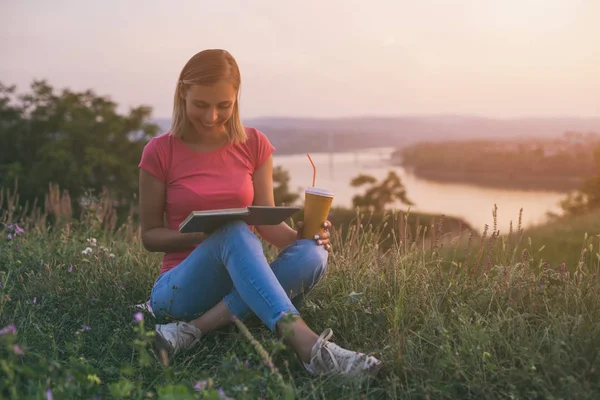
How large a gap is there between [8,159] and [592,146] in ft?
78.1

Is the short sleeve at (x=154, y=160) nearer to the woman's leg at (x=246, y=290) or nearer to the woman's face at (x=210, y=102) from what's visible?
the woman's face at (x=210, y=102)

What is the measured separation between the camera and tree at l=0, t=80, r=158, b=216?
878 inches

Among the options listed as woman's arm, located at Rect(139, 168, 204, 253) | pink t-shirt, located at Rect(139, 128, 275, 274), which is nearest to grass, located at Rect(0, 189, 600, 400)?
woman's arm, located at Rect(139, 168, 204, 253)

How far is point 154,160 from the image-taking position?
10.1 feet

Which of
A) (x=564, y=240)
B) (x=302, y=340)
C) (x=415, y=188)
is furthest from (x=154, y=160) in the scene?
(x=415, y=188)

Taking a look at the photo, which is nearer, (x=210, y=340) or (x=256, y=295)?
(x=256, y=295)

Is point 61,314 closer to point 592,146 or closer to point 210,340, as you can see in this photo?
point 210,340

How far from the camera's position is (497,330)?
8.28 feet

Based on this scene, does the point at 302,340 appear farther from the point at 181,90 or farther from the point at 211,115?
the point at 181,90

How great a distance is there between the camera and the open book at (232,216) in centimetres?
250

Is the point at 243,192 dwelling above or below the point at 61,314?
above

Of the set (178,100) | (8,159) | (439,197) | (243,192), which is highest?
(178,100)

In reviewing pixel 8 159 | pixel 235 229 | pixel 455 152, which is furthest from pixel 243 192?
pixel 455 152

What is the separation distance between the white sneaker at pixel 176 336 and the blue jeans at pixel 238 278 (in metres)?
0.10
